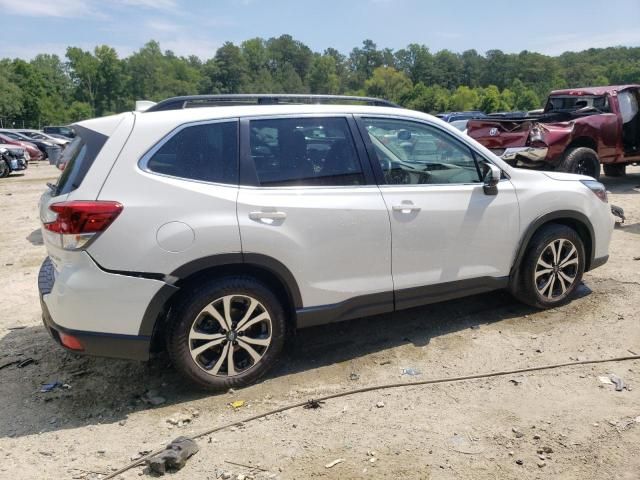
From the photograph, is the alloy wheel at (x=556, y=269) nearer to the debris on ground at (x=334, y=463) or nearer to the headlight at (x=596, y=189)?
the headlight at (x=596, y=189)

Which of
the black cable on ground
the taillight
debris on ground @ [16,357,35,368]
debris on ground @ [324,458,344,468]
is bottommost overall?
debris on ground @ [324,458,344,468]

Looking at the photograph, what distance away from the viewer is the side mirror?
4129mm

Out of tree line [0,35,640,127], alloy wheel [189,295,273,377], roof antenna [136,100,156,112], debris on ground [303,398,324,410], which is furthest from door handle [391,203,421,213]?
Result: tree line [0,35,640,127]

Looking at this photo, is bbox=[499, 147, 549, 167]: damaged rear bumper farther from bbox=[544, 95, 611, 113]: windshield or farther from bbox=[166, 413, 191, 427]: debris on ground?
bbox=[166, 413, 191, 427]: debris on ground

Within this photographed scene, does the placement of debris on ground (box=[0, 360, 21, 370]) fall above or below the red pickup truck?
below

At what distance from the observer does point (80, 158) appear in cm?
334

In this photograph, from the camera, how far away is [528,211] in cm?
438

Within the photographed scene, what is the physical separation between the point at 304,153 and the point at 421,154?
113 centimetres

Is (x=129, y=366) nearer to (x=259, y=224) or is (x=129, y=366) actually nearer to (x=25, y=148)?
(x=259, y=224)

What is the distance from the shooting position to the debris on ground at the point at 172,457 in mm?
2781

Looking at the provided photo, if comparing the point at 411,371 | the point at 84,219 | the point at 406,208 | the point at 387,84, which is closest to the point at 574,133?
the point at 406,208

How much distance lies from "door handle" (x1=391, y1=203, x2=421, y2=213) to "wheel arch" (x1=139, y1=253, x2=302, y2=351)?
2.93ft

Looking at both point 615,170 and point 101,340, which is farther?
point 615,170

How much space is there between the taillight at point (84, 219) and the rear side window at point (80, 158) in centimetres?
19
